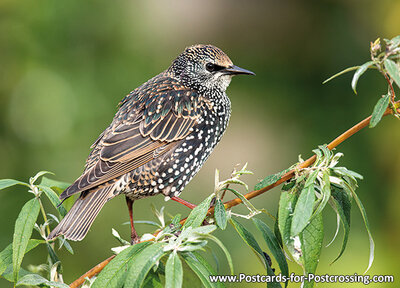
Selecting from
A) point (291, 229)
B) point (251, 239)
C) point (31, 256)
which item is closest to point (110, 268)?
point (251, 239)

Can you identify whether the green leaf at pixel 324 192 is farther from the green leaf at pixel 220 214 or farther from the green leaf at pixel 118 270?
the green leaf at pixel 118 270

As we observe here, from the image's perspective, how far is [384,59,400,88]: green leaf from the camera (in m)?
1.79

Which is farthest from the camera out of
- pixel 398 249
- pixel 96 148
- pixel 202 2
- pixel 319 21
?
pixel 202 2

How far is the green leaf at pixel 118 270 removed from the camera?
6.76ft

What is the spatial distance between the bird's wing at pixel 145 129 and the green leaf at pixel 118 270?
36.3 inches

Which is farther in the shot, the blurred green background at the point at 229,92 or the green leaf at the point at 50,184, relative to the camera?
the blurred green background at the point at 229,92

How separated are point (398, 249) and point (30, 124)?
11.8 feet

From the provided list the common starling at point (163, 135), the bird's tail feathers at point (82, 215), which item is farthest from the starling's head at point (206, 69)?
the bird's tail feathers at point (82, 215)

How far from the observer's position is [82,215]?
281cm

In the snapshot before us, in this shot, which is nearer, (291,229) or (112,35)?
(291,229)

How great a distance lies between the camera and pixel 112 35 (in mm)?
5789

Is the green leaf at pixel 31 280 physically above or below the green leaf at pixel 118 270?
below

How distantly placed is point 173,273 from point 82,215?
1.11m

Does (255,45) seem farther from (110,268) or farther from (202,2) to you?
(110,268)
